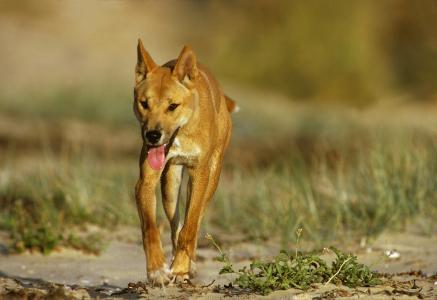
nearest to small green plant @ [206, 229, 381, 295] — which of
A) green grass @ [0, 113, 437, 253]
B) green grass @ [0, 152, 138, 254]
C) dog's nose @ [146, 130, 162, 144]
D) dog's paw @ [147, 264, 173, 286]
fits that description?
dog's paw @ [147, 264, 173, 286]

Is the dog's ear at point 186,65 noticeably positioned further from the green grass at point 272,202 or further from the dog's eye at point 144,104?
the green grass at point 272,202

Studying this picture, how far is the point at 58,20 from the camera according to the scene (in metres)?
36.1

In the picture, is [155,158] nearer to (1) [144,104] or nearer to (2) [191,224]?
(1) [144,104]

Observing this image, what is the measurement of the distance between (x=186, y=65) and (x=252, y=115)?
474 inches

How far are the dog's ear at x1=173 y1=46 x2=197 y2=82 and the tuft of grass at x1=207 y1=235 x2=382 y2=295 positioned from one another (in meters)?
1.30

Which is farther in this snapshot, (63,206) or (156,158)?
(63,206)

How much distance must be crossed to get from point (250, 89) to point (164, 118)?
18.0 meters

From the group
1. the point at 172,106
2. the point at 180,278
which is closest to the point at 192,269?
the point at 180,278

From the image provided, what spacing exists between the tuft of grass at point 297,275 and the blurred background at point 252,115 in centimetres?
196

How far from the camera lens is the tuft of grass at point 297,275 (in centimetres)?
571

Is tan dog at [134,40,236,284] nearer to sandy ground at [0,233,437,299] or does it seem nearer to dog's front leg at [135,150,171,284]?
dog's front leg at [135,150,171,284]

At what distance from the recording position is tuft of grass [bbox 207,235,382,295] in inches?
225

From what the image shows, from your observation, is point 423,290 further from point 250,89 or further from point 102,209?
point 250,89

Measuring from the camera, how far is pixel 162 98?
20.5ft
